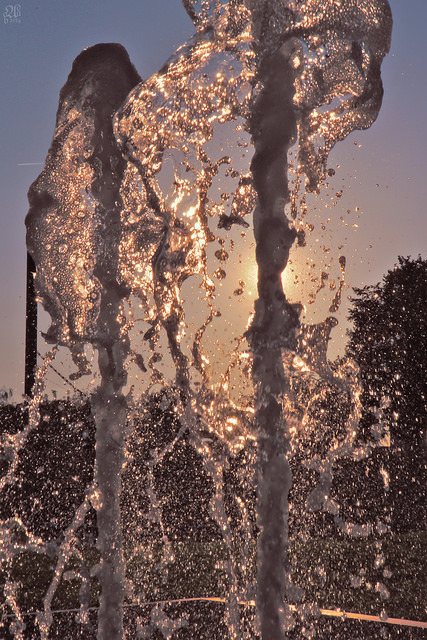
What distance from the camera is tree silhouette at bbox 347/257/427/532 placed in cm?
2094

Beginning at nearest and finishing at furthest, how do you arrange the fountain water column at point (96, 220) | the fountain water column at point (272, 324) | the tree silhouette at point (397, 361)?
the fountain water column at point (272, 324)
the fountain water column at point (96, 220)
the tree silhouette at point (397, 361)

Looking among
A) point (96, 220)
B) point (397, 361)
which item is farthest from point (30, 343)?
point (397, 361)

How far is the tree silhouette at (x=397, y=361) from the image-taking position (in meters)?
20.9

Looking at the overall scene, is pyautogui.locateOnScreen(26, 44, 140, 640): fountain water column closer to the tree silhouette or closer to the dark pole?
the dark pole

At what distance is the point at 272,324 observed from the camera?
5125 mm

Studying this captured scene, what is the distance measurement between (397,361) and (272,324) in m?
17.6

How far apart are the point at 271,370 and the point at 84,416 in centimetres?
1071

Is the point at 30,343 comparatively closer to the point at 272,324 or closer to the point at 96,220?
the point at 96,220

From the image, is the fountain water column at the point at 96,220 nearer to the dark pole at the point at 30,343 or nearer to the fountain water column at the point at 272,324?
the fountain water column at the point at 272,324

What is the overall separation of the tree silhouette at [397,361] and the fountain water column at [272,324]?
15131mm

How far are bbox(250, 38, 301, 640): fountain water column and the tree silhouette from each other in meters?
15.1

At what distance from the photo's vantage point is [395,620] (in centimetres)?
619

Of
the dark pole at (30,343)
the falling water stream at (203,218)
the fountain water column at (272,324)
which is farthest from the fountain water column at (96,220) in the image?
the dark pole at (30,343)

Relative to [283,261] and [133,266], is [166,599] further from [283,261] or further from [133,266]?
[283,261]
